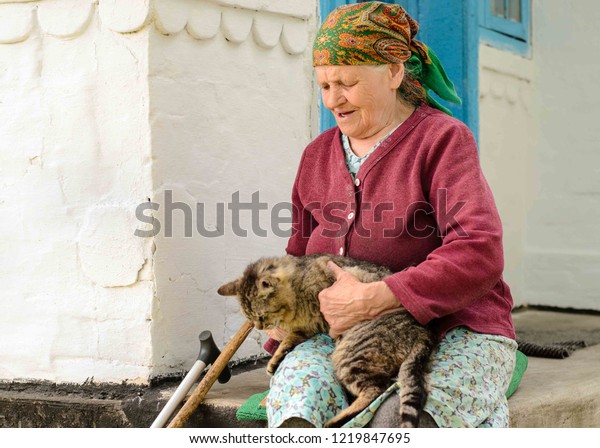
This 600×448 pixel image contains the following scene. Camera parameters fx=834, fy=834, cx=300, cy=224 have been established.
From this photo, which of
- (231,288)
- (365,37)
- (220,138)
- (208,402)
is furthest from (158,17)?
(208,402)

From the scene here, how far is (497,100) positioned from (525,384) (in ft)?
7.10

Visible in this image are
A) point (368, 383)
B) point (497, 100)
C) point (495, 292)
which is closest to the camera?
point (368, 383)

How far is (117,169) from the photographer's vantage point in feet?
11.1

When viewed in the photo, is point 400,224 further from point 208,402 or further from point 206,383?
point 208,402

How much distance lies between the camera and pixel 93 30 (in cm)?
337

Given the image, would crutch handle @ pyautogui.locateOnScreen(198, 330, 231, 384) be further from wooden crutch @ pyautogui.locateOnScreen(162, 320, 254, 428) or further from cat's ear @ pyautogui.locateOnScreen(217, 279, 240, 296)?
cat's ear @ pyautogui.locateOnScreen(217, 279, 240, 296)

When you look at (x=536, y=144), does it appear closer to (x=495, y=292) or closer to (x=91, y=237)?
(x=495, y=292)

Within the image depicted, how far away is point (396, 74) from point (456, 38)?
1705 millimetres

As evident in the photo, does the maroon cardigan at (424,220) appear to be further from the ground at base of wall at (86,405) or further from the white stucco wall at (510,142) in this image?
the white stucco wall at (510,142)

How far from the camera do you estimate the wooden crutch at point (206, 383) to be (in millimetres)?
3037

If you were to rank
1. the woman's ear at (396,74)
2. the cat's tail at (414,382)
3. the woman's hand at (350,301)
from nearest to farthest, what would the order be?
1. the cat's tail at (414,382)
2. the woman's hand at (350,301)
3. the woman's ear at (396,74)

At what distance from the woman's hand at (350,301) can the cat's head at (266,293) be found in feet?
0.65

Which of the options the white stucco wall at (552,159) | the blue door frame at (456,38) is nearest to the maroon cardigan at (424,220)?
the blue door frame at (456,38)

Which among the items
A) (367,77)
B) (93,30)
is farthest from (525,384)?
(93,30)
